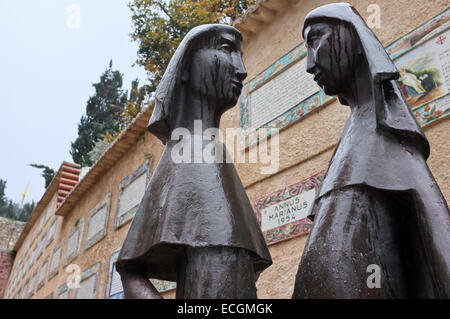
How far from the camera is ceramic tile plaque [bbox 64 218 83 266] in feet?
26.5

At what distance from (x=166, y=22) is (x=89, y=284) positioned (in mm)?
5183

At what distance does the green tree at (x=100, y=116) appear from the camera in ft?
51.9

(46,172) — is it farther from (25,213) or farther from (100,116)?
(25,213)

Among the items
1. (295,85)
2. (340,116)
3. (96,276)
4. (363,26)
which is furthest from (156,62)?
(363,26)

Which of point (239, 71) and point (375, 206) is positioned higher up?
point (239, 71)

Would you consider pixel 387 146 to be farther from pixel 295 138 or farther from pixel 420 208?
pixel 295 138

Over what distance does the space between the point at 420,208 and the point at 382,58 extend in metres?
0.38

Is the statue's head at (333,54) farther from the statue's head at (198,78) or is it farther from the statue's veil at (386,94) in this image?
the statue's head at (198,78)

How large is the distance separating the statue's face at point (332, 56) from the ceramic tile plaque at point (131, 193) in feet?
16.0

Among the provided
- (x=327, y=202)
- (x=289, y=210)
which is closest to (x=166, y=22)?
(x=289, y=210)

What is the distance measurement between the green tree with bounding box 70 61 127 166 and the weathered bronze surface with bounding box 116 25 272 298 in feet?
43.1

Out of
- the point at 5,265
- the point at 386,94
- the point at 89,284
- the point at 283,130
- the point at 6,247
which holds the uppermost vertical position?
the point at 6,247

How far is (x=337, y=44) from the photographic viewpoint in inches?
47.1

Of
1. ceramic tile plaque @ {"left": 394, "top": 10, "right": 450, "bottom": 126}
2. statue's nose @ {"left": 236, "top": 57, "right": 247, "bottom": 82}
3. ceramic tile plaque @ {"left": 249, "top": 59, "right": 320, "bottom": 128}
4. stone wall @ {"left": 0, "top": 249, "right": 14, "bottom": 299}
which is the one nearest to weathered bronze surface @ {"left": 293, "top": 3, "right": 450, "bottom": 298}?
statue's nose @ {"left": 236, "top": 57, "right": 247, "bottom": 82}
